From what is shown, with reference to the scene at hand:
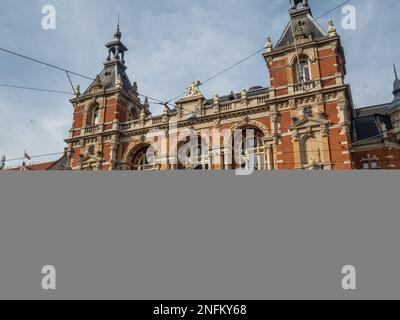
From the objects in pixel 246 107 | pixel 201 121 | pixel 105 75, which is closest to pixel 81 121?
pixel 105 75

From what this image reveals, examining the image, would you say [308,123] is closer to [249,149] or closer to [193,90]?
[249,149]

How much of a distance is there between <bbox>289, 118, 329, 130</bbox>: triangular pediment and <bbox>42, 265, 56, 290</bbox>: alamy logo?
1657cm

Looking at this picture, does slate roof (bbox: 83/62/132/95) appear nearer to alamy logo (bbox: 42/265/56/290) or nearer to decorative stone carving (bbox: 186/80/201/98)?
decorative stone carving (bbox: 186/80/201/98)

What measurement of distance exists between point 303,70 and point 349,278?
59.0ft

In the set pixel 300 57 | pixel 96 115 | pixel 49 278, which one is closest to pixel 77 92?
pixel 96 115

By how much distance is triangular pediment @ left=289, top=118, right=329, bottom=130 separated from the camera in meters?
20.4

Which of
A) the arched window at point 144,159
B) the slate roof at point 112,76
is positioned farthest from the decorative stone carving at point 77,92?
the arched window at point 144,159

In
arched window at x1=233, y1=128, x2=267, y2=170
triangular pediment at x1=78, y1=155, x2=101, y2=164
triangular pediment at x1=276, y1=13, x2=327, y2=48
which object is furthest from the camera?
triangular pediment at x1=78, y1=155, x2=101, y2=164

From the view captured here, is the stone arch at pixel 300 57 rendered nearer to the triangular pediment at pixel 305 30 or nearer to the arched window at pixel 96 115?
the triangular pediment at pixel 305 30

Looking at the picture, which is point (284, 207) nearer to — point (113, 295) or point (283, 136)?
point (113, 295)

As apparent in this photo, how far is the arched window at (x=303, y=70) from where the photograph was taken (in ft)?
72.8

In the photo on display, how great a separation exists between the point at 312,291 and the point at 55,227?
4944mm

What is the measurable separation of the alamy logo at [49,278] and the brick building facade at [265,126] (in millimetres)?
15445

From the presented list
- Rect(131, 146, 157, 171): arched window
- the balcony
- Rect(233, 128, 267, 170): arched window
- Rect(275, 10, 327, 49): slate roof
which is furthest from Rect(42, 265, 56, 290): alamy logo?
the balcony
